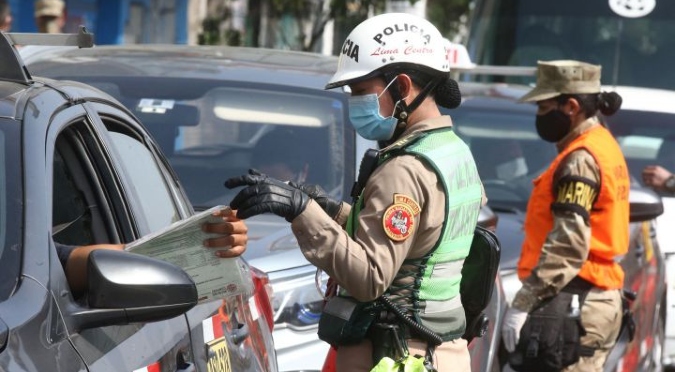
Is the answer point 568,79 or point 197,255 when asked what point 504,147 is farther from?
point 197,255

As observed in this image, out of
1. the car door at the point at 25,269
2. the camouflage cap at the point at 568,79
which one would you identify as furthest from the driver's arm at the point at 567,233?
the car door at the point at 25,269

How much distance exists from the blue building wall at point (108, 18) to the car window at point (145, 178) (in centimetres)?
1174

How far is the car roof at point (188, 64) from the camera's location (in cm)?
754

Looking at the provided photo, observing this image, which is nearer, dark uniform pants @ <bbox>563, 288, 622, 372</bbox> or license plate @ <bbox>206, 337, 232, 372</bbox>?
license plate @ <bbox>206, 337, 232, 372</bbox>

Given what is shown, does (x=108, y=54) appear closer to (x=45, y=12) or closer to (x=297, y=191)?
(x=45, y=12)

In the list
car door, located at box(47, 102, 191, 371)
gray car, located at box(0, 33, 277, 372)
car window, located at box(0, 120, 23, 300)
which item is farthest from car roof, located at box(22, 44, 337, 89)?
car window, located at box(0, 120, 23, 300)

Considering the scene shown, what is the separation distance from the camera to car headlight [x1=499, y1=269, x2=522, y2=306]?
25.3ft

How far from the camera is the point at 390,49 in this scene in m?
4.45

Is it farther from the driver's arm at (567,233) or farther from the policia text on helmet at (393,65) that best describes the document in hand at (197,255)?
the driver's arm at (567,233)

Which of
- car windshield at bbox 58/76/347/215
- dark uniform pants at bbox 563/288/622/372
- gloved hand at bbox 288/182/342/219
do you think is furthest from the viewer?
car windshield at bbox 58/76/347/215

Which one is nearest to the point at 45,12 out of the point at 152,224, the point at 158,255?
the point at 152,224

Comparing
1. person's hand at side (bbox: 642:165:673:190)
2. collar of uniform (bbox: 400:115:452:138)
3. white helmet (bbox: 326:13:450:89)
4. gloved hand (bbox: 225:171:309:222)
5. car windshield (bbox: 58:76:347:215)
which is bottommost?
person's hand at side (bbox: 642:165:673:190)

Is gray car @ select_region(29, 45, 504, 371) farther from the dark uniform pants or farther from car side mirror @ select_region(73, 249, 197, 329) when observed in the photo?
car side mirror @ select_region(73, 249, 197, 329)

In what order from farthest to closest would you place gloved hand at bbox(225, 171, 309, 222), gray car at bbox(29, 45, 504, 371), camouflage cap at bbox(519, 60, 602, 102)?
1. gray car at bbox(29, 45, 504, 371)
2. camouflage cap at bbox(519, 60, 602, 102)
3. gloved hand at bbox(225, 171, 309, 222)
